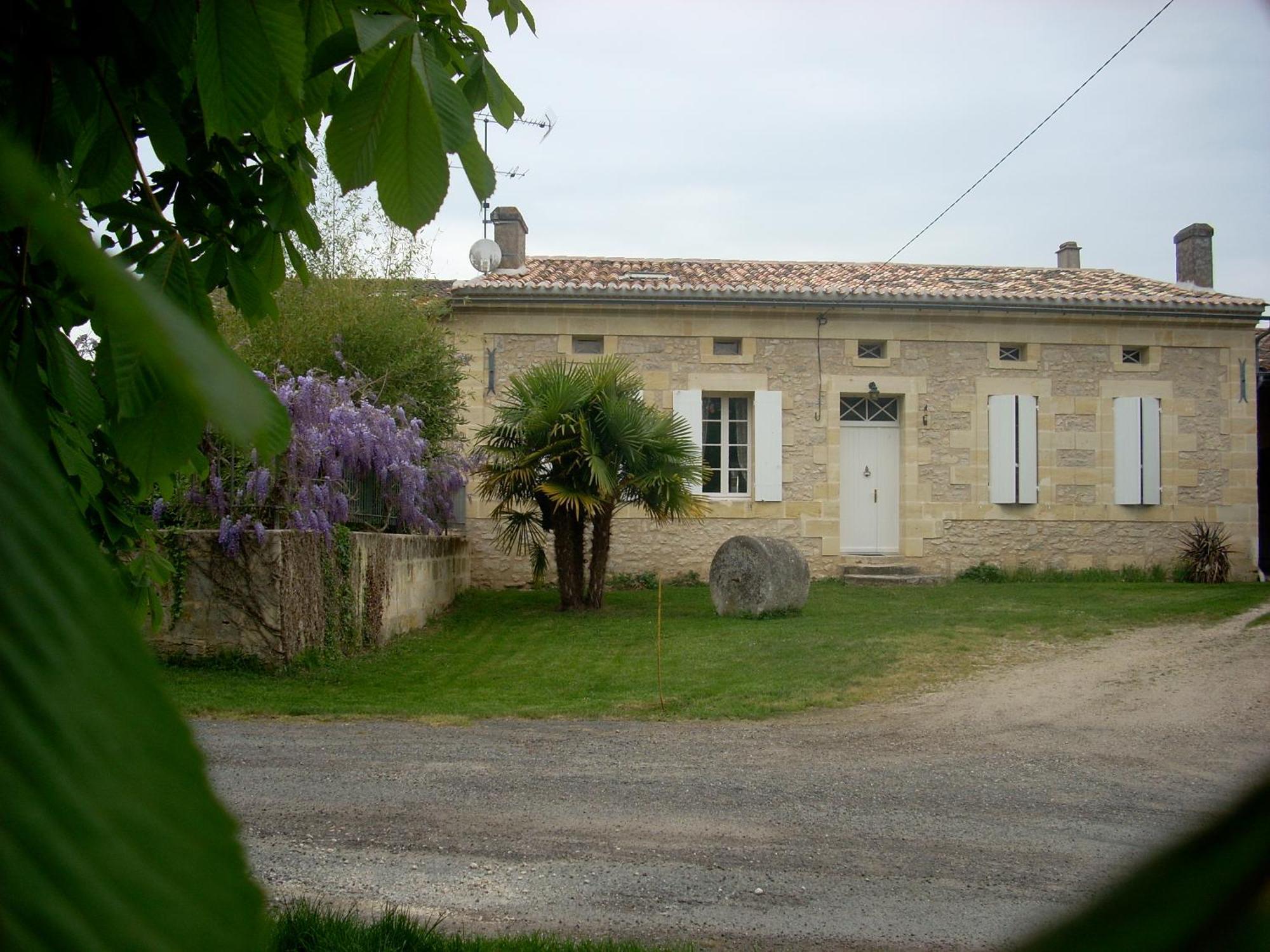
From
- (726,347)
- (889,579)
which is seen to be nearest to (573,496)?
(726,347)

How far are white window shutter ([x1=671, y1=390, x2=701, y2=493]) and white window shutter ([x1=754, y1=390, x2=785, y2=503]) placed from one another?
38.6 inches

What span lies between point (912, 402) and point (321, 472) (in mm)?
11159

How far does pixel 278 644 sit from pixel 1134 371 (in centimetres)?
1557

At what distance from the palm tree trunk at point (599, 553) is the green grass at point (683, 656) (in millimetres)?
252

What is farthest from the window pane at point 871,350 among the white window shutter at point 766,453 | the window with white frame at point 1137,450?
the window with white frame at point 1137,450

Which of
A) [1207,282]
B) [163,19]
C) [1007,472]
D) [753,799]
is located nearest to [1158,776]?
[753,799]

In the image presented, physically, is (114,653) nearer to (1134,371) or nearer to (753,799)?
(753,799)

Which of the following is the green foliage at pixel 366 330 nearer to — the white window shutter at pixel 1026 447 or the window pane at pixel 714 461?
the window pane at pixel 714 461

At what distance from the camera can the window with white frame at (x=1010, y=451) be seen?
1719 centimetres

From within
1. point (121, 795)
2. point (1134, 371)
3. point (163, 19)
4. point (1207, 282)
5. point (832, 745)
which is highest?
point (1207, 282)

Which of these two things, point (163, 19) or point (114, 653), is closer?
point (114, 653)

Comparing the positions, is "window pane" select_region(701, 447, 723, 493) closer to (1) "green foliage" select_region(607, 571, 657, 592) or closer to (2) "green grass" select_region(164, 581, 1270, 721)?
(1) "green foliage" select_region(607, 571, 657, 592)

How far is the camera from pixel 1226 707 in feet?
27.1

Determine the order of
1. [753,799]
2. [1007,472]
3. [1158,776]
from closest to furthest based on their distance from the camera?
[753,799]
[1158,776]
[1007,472]
